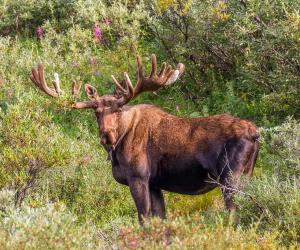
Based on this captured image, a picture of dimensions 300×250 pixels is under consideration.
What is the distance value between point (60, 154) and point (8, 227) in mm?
3083

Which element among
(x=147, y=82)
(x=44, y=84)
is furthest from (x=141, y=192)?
(x=44, y=84)

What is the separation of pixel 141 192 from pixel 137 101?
4732 millimetres

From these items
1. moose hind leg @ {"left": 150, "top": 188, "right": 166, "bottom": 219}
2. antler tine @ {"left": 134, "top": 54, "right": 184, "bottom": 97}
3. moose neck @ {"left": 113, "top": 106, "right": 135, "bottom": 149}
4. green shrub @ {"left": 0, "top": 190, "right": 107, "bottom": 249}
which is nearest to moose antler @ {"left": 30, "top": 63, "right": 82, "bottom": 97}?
moose neck @ {"left": 113, "top": 106, "right": 135, "bottom": 149}

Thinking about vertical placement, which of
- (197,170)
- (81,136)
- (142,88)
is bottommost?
(81,136)

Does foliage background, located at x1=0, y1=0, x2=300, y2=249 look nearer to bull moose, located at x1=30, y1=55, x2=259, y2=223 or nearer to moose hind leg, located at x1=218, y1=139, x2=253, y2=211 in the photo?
moose hind leg, located at x1=218, y1=139, x2=253, y2=211

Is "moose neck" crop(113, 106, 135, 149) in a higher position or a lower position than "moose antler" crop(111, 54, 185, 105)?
A: lower

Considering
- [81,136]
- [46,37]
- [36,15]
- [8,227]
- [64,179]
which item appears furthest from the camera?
[36,15]

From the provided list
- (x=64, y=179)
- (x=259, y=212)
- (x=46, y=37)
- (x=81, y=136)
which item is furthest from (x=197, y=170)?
(x=46, y=37)

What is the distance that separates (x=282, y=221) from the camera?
8773 millimetres

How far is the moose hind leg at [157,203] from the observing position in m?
10.7

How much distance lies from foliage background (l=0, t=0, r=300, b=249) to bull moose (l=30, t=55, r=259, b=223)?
0.38 meters

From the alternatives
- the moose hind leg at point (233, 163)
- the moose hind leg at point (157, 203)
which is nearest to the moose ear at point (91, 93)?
the moose hind leg at point (157, 203)

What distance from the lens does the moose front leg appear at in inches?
408

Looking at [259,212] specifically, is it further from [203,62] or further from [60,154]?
[203,62]
